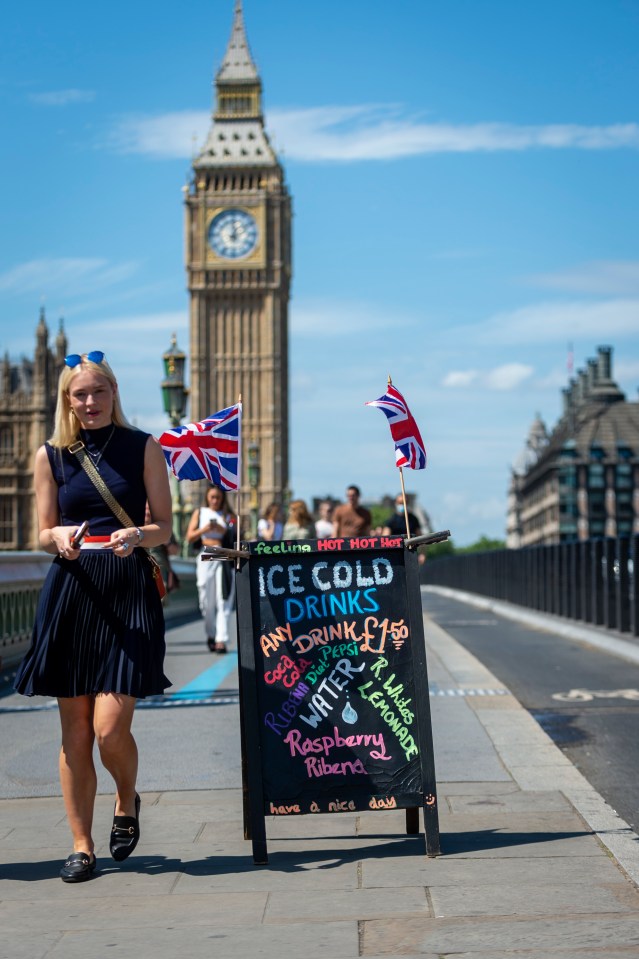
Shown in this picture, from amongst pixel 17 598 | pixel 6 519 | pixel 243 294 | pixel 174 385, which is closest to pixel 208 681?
pixel 17 598

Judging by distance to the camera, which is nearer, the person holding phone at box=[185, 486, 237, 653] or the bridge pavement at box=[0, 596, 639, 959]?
the bridge pavement at box=[0, 596, 639, 959]

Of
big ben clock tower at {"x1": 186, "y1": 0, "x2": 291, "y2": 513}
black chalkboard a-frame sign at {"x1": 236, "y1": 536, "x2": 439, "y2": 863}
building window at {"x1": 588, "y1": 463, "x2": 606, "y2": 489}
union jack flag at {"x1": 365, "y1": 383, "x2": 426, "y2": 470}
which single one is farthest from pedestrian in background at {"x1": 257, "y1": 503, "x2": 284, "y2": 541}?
big ben clock tower at {"x1": 186, "y1": 0, "x2": 291, "y2": 513}

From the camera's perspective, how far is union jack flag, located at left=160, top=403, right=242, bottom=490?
6.51 metres

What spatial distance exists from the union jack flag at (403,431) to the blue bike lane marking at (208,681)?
19.8ft

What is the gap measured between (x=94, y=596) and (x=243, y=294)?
136 metres

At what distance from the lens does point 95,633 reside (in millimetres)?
6000

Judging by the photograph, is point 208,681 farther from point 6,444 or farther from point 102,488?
point 6,444

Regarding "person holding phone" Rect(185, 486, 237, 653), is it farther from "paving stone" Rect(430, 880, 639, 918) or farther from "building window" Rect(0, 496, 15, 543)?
"building window" Rect(0, 496, 15, 543)

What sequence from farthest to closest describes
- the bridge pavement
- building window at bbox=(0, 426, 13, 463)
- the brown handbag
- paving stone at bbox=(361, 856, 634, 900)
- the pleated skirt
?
1. building window at bbox=(0, 426, 13, 463)
2. the brown handbag
3. the pleated skirt
4. paving stone at bbox=(361, 856, 634, 900)
5. the bridge pavement

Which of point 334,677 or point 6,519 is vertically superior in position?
point 6,519

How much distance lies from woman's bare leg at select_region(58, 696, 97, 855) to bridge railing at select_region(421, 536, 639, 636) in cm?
1300

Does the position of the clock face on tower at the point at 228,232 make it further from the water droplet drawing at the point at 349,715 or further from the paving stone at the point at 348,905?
the paving stone at the point at 348,905

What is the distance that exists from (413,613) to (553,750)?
9.48 feet

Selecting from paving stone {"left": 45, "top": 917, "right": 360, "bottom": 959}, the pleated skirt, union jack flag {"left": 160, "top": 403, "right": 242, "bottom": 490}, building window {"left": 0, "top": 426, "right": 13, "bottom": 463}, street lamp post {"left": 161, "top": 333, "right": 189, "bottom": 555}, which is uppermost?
building window {"left": 0, "top": 426, "right": 13, "bottom": 463}
